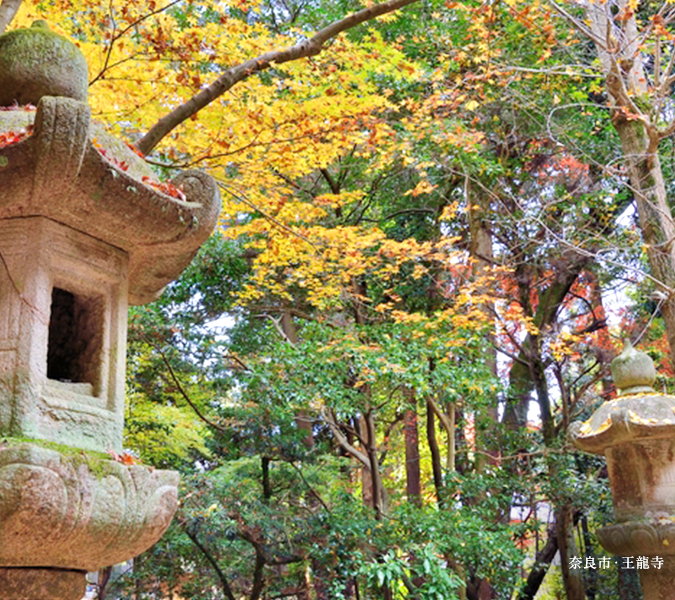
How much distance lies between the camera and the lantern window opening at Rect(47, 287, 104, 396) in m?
3.35

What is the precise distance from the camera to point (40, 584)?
281cm

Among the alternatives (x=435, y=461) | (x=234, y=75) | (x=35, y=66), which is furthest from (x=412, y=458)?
(x=35, y=66)

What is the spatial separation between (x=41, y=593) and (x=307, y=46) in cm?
418

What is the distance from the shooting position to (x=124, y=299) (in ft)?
11.5

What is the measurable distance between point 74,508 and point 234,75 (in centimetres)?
352

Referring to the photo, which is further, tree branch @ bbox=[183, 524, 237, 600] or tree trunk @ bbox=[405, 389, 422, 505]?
tree trunk @ bbox=[405, 389, 422, 505]

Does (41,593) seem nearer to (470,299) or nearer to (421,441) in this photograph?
(470,299)

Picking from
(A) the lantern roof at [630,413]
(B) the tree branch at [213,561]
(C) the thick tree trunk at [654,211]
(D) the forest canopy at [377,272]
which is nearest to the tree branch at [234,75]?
(D) the forest canopy at [377,272]

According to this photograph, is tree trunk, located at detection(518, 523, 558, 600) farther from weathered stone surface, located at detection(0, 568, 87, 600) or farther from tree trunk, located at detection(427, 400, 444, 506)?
weathered stone surface, located at detection(0, 568, 87, 600)

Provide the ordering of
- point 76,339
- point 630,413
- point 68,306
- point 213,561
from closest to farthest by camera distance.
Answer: point 76,339 → point 68,306 → point 630,413 → point 213,561

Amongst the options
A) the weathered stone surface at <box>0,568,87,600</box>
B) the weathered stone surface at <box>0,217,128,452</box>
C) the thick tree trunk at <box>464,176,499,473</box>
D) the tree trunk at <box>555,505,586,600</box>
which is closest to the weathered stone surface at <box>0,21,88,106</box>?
the weathered stone surface at <box>0,217,128,452</box>

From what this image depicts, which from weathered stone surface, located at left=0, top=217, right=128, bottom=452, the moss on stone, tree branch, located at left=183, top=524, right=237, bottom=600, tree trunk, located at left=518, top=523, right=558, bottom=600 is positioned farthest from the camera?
tree trunk, located at left=518, top=523, right=558, bottom=600

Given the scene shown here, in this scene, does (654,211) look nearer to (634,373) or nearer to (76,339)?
(634,373)

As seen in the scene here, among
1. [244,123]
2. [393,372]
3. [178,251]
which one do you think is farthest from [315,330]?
[178,251]
